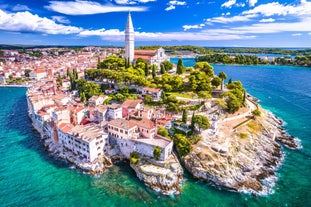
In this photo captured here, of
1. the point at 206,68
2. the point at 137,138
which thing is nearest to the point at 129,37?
the point at 206,68

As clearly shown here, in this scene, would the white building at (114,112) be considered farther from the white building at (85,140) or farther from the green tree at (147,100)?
the green tree at (147,100)

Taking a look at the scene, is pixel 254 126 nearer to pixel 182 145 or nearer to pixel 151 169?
pixel 182 145

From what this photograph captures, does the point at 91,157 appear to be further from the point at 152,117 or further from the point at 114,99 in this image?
the point at 114,99

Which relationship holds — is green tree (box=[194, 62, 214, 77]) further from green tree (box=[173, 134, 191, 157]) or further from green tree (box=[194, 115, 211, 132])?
green tree (box=[173, 134, 191, 157])

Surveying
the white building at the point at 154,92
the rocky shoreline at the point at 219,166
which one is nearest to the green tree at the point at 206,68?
the white building at the point at 154,92

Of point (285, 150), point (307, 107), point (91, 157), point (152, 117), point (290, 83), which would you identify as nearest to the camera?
point (91, 157)

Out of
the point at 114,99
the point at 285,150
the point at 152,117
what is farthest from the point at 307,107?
the point at 114,99
